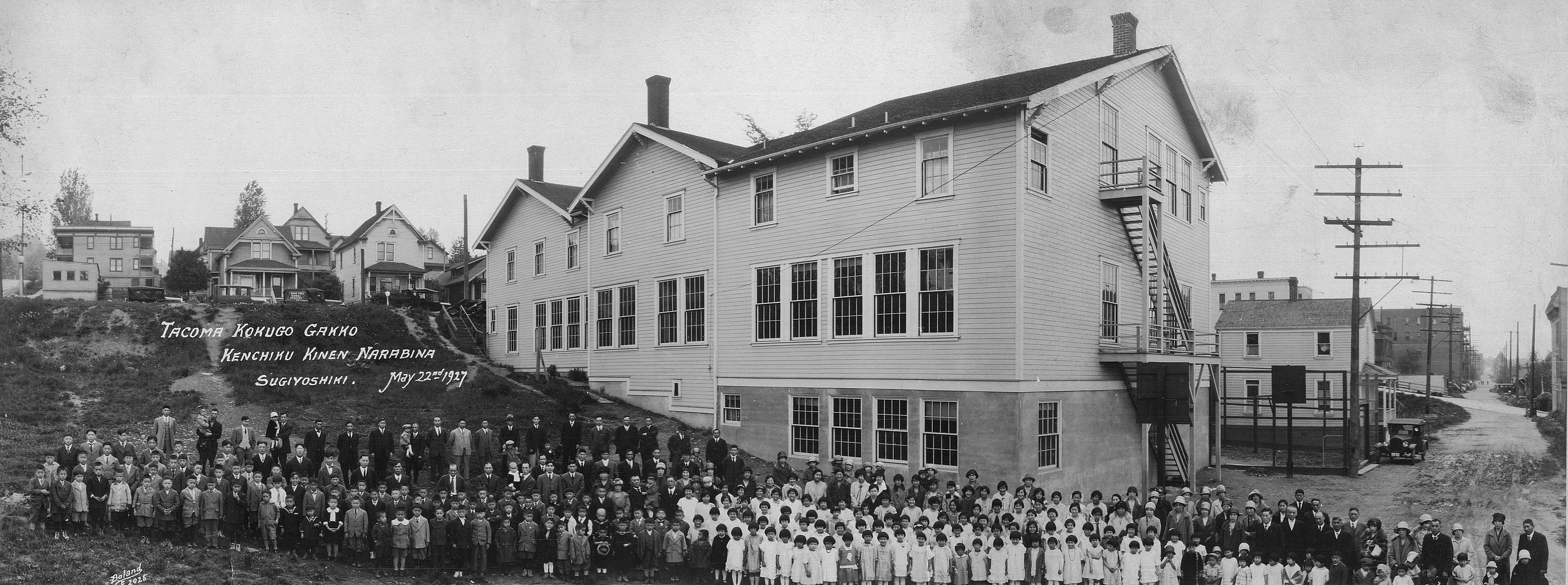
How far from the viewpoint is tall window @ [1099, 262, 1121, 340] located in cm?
2141

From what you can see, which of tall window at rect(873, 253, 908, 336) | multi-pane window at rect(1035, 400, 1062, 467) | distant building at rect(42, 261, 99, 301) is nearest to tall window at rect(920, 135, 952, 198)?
Answer: tall window at rect(873, 253, 908, 336)

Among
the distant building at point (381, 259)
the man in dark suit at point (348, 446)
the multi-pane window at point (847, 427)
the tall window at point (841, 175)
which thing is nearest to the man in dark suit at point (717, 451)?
the multi-pane window at point (847, 427)

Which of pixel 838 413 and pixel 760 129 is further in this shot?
pixel 760 129

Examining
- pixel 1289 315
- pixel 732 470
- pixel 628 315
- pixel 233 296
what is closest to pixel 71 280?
pixel 233 296

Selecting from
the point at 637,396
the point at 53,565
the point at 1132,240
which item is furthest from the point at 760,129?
the point at 53,565

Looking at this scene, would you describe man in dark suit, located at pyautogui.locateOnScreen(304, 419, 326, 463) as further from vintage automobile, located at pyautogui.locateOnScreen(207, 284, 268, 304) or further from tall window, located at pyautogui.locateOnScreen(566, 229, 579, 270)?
vintage automobile, located at pyautogui.locateOnScreen(207, 284, 268, 304)

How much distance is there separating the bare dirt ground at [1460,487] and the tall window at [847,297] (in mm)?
11022

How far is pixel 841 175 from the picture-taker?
21156mm

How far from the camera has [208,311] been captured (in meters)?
30.9

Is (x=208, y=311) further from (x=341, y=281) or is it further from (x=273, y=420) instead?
(x=273, y=420)

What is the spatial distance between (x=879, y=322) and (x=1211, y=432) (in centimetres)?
1417

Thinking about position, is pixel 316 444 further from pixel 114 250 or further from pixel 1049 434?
pixel 114 250

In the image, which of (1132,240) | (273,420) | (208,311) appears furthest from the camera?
(208,311)

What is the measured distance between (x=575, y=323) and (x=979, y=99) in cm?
1567
